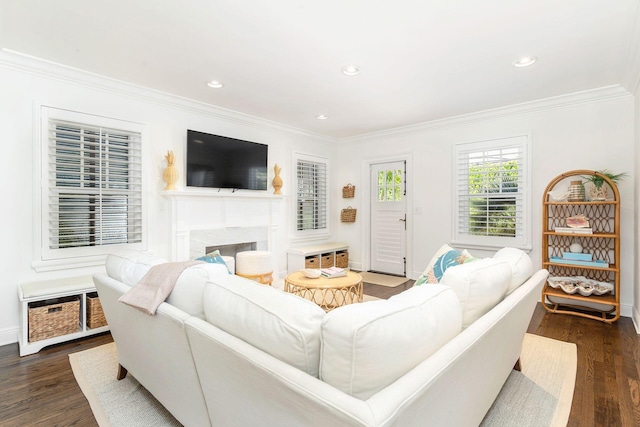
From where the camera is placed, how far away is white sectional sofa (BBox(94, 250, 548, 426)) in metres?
0.89

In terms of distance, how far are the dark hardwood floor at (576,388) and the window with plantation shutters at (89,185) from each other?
941mm

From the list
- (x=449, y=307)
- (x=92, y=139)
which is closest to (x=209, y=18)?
(x=92, y=139)

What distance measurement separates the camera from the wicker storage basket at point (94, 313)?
9.45 feet

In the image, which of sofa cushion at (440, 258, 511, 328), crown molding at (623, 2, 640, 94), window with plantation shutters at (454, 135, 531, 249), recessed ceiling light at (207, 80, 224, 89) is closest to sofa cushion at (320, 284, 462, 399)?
sofa cushion at (440, 258, 511, 328)

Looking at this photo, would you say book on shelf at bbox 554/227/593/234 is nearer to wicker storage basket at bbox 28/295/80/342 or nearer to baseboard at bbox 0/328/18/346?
wicker storage basket at bbox 28/295/80/342

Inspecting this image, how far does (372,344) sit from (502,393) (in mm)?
1688

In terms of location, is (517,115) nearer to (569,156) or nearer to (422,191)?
(569,156)

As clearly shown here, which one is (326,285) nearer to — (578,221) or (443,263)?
(443,263)

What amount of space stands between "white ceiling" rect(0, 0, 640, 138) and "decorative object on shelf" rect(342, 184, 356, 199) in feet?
7.10

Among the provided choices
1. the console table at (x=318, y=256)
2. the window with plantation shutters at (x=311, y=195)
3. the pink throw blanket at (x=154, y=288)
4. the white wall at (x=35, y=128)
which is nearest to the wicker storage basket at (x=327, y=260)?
the console table at (x=318, y=256)

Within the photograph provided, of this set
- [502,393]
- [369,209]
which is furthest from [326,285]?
[369,209]

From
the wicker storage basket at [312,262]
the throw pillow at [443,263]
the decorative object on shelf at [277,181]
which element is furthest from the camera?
the wicker storage basket at [312,262]

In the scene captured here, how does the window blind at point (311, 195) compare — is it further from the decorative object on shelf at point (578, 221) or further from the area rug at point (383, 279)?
the decorative object on shelf at point (578, 221)

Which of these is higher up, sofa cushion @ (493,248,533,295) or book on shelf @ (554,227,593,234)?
book on shelf @ (554,227,593,234)
